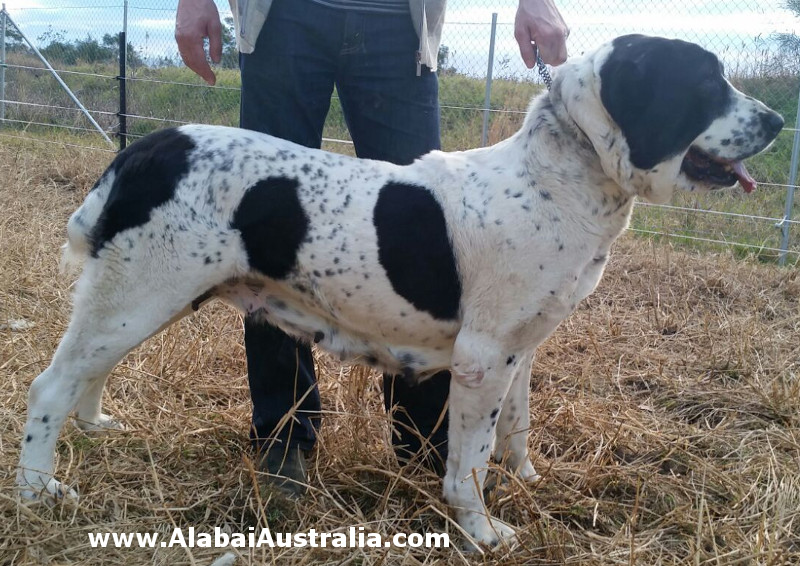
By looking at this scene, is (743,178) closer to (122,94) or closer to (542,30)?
(542,30)

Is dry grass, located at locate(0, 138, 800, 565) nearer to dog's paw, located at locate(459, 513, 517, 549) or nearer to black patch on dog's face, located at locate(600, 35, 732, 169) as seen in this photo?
dog's paw, located at locate(459, 513, 517, 549)

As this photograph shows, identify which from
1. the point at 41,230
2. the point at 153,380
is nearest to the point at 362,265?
the point at 153,380

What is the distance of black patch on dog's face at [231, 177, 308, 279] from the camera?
2439 mm

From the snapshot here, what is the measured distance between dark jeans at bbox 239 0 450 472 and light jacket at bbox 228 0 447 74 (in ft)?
0.16

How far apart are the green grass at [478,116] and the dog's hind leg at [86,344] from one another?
213 inches

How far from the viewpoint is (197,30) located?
2.71m

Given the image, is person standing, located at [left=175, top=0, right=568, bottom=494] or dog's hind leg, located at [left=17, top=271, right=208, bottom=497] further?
person standing, located at [left=175, top=0, right=568, bottom=494]

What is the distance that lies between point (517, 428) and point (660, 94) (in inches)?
53.8

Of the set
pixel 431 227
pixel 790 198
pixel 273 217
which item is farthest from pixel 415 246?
pixel 790 198

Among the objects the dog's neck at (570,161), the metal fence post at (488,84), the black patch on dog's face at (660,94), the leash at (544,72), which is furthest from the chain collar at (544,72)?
the metal fence post at (488,84)

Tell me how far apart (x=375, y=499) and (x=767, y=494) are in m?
1.41

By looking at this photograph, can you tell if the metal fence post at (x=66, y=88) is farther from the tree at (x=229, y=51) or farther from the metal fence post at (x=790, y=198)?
the metal fence post at (x=790, y=198)

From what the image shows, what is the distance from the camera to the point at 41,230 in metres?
5.70

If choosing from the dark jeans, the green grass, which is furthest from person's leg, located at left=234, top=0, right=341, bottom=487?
the green grass
